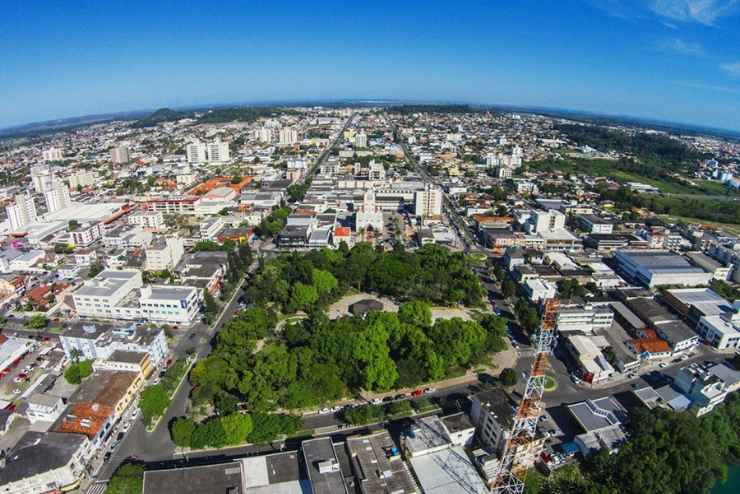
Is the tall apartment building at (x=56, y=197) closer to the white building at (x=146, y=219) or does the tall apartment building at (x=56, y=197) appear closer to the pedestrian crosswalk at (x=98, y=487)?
the white building at (x=146, y=219)

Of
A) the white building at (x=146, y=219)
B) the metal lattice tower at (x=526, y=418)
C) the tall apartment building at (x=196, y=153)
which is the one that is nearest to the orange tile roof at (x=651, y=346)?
the metal lattice tower at (x=526, y=418)

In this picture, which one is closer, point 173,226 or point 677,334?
point 677,334

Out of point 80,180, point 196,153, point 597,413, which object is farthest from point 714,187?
point 80,180

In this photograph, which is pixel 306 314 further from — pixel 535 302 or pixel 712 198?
pixel 712 198

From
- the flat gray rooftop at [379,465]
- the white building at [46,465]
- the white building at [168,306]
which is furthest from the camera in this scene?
the white building at [168,306]

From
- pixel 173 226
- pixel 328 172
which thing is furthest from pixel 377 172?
pixel 173 226

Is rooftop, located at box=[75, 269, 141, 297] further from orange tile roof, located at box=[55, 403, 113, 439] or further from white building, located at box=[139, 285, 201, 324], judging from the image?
orange tile roof, located at box=[55, 403, 113, 439]
